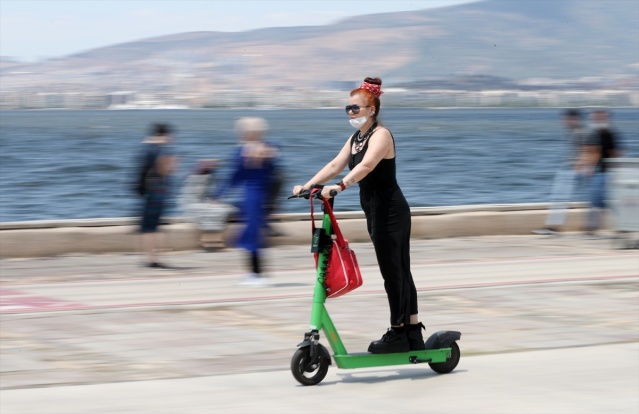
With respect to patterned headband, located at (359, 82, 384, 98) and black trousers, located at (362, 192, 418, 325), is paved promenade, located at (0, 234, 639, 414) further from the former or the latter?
patterned headband, located at (359, 82, 384, 98)

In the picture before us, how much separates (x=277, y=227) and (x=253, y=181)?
12.9ft

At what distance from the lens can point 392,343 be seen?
23.3 feet

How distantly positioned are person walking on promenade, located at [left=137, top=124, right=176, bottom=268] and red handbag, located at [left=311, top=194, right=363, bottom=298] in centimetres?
671

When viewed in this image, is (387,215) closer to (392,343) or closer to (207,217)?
(392,343)

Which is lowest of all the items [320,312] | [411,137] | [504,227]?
[411,137]

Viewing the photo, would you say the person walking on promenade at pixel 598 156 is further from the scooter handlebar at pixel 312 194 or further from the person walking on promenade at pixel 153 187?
the scooter handlebar at pixel 312 194

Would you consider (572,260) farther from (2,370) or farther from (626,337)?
(2,370)

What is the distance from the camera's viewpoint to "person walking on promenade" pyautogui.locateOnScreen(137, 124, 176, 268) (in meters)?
13.3

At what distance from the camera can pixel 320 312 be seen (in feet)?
22.4

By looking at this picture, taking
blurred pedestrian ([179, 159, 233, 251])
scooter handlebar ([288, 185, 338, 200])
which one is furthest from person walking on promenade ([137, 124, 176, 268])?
scooter handlebar ([288, 185, 338, 200])

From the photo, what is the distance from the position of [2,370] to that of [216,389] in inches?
59.7

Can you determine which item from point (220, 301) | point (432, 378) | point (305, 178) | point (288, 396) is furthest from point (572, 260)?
point (305, 178)

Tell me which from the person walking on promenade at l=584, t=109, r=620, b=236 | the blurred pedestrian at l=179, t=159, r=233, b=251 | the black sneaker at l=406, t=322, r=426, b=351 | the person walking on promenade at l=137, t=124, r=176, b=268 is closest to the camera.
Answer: the black sneaker at l=406, t=322, r=426, b=351

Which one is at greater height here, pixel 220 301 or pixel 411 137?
pixel 220 301
